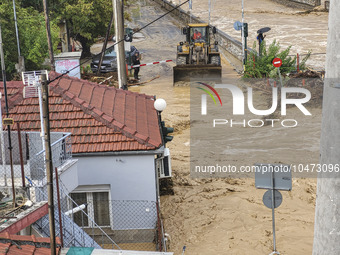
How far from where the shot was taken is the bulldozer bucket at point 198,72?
2980 centimetres

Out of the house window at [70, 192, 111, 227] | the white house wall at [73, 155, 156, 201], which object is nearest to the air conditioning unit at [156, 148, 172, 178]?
the white house wall at [73, 155, 156, 201]

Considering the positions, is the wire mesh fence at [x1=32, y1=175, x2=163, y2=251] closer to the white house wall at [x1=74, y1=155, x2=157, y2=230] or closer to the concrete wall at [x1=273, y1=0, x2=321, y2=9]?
the white house wall at [x1=74, y1=155, x2=157, y2=230]

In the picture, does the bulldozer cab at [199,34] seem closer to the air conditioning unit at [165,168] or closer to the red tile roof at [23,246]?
the air conditioning unit at [165,168]

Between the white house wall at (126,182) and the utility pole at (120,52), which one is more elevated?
the utility pole at (120,52)

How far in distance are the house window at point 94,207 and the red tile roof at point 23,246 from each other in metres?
5.52

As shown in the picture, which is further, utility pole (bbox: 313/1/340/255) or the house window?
the house window

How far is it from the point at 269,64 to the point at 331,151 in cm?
2368

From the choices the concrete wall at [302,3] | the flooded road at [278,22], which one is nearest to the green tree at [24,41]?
the flooded road at [278,22]

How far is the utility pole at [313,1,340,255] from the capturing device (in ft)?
15.1

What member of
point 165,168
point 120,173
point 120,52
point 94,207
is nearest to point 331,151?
point 120,173

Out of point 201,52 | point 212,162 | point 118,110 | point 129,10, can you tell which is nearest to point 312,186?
point 212,162

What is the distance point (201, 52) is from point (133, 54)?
515 centimetres

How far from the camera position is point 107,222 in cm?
1270

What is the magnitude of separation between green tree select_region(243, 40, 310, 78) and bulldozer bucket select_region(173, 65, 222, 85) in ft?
4.80
